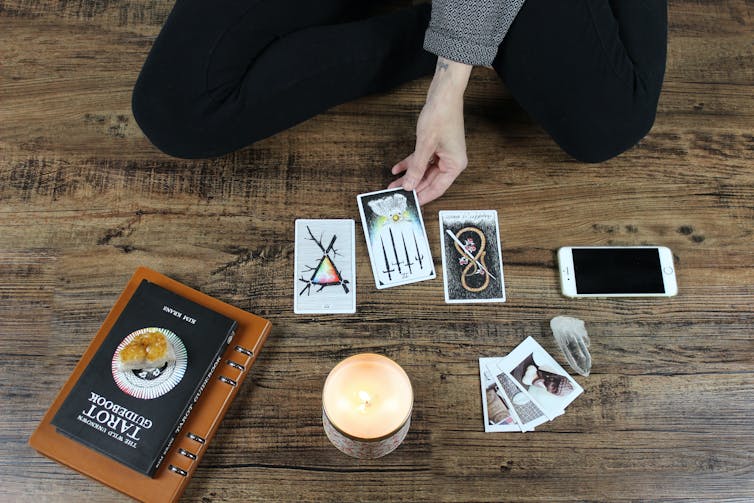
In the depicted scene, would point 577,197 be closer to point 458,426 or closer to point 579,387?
point 579,387

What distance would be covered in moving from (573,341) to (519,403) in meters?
0.17

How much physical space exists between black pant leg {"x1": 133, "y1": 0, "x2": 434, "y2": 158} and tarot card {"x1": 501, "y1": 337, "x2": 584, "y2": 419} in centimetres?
67

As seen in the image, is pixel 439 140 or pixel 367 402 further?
pixel 439 140

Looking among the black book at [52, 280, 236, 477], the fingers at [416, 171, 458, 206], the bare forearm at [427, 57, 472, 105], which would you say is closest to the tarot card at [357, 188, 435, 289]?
the fingers at [416, 171, 458, 206]

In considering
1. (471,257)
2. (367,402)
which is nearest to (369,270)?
(471,257)

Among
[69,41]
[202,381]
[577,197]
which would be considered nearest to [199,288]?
[202,381]

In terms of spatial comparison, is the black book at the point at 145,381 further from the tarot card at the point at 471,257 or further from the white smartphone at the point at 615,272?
the white smartphone at the point at 615,272

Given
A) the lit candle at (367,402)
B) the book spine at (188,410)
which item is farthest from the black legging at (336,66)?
the lit candle at (367,402)

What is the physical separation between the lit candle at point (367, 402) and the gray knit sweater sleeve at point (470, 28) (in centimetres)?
59

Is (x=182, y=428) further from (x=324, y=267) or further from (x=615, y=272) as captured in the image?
(x=615, y=272)

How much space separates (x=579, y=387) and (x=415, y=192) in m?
0.52

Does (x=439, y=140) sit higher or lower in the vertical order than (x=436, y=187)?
higher

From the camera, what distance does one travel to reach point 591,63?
1162 millimetres

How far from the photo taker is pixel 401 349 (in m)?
1.21
